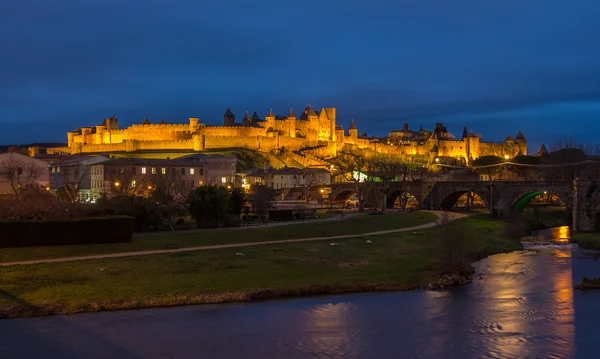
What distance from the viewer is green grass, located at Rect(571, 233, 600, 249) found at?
37.8 meters

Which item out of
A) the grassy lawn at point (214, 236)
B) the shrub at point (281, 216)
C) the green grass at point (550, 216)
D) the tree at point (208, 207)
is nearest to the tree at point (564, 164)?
the green grass at point (550, 216)

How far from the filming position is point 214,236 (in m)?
32.4

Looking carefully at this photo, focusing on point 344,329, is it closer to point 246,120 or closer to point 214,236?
point 214,236

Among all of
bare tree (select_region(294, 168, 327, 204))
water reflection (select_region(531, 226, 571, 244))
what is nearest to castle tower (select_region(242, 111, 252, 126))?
bare tree (select_region(294, 168, 327, 204))

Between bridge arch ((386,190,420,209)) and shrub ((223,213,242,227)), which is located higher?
bridge arch ((386,190,420,209))

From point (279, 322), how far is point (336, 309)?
7.90 ft

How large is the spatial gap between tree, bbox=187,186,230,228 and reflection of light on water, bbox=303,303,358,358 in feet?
56.9

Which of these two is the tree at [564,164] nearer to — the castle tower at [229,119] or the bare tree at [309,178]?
the bare tree at [309,178]

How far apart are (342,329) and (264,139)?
411ft

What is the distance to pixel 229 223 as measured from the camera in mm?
38500

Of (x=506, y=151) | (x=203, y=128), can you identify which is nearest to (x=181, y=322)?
(x=203, y=128)

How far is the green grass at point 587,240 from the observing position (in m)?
37.8

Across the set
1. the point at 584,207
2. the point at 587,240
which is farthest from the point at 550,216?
the point at 587,240

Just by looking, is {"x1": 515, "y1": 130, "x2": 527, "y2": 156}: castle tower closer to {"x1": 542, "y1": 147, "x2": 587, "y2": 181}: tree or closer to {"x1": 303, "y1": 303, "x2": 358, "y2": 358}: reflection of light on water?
{"x1": 542, "y1": 147, "x2": 587, "y2": 181}: tree
